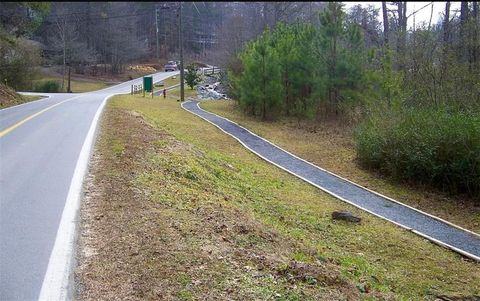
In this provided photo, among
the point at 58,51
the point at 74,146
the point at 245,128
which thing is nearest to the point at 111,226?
the point at 74,146

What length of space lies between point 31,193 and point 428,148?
10.3 metres

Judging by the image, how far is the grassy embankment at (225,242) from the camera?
466 centimetres

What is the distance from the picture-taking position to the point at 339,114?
25406 millimetres

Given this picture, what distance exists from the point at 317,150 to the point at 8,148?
11.7 metres

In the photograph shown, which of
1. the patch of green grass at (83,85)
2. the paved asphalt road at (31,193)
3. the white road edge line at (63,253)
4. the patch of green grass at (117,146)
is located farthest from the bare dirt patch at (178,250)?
the patch of green grass at (83,85)

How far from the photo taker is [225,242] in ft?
19.2

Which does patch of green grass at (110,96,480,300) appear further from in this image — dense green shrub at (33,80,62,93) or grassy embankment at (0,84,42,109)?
dense green shrub at (33,80,62,93)

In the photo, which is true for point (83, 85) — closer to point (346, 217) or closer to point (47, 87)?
point (47, 87)

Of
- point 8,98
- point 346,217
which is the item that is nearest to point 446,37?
point 346,217

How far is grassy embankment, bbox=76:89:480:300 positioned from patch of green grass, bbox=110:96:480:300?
0.03 metres

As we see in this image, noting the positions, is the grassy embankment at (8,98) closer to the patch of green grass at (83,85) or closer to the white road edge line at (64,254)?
the white road edge line at (64,254)

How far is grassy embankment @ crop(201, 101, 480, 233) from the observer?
12.1 m

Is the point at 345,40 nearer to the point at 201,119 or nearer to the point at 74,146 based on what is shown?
the point at 201,119

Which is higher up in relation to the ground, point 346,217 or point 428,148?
point 428,148
